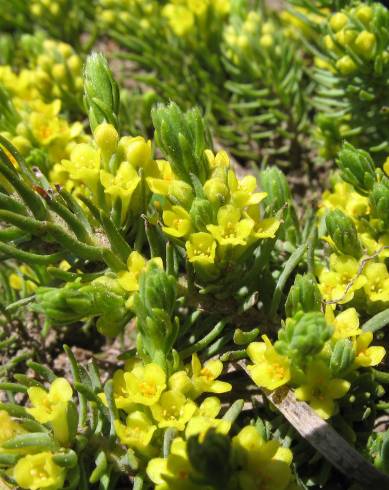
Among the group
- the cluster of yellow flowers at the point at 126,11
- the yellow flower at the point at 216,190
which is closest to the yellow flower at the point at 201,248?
the yellow flower at the point at 216,190

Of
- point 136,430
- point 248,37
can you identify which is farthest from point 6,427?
point 248,37

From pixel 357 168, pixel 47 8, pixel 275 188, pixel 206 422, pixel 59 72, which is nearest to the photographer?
pixel 206 422

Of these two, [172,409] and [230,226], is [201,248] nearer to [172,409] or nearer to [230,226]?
[230,226]

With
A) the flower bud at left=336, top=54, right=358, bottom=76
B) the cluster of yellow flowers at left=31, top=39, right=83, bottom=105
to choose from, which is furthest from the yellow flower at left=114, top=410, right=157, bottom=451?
the cluster of yellow flowers at left=31, top=39, right=83, bottom=105

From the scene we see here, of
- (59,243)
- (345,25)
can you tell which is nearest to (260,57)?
(345,25)

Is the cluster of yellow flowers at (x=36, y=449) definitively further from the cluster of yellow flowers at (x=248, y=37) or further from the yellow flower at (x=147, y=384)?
the cluster of yellow flowers at (x=248, y=37)

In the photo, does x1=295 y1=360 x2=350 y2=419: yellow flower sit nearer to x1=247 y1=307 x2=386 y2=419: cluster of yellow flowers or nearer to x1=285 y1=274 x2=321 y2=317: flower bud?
x1=247 y1=307 x2=386 y2=419: cluster of yellow flowers

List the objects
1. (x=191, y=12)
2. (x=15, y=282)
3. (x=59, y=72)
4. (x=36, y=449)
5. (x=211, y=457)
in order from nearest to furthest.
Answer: (x=211, y=457) < (x=36, y=449) < (x=15, y=282) < (x=59, y=72) < (x=191, y=12)
